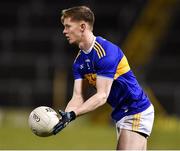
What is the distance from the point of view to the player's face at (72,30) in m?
7.14

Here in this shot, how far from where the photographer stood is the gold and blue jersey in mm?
7123

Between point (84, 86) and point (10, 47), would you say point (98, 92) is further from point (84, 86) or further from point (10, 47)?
point (10, 47)

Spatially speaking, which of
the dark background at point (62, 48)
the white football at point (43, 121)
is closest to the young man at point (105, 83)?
the white football at point (43, 121)

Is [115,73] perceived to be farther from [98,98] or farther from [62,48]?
[62,48]

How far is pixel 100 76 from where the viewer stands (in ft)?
23.3

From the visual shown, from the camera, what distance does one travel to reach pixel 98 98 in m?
7.02

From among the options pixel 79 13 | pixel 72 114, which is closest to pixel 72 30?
pixel 79 13

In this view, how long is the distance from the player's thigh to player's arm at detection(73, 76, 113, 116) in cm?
50

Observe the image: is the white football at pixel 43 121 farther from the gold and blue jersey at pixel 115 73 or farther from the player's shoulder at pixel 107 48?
the player's shoulder at pixel 107 48

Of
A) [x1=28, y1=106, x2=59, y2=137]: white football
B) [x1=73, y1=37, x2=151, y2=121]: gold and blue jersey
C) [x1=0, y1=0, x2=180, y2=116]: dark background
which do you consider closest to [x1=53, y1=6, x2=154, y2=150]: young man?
[x1=73, y1=37, x2=151, y2=121]: gold and blue jersey

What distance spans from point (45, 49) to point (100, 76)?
52.0 ft

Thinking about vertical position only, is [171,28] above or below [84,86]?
below

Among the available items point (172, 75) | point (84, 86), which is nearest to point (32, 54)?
point (172, 75)

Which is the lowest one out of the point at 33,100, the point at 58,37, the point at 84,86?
the point at 33,100
